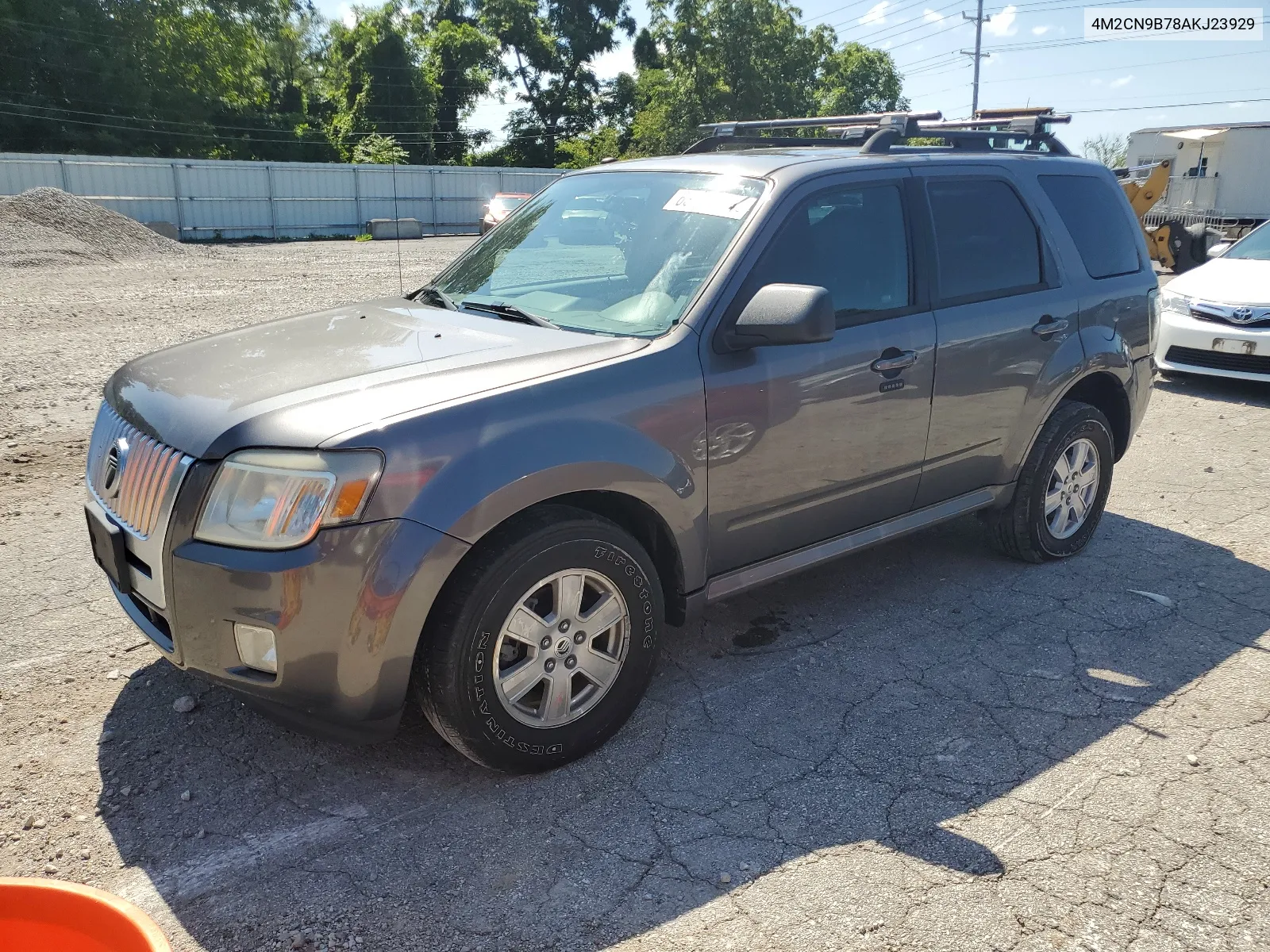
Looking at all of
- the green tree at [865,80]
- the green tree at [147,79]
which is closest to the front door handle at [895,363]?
the green tree at [147,79]

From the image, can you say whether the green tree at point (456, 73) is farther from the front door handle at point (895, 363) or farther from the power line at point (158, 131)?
the front door handle at point (895, 363)

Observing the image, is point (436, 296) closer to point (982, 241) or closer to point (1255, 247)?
point (982, 241)

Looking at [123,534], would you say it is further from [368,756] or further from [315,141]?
[315,141]

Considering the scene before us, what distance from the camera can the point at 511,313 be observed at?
12.8ft

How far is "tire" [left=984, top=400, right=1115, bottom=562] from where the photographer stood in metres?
4.95

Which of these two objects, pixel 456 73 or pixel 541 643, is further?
pixel 456 73

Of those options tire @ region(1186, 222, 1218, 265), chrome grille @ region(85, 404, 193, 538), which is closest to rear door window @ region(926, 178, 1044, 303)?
chrome grille @ region(85, 404, 193, 538)

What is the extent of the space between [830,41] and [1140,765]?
57.5 metres

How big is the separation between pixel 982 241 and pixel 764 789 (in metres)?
2.65

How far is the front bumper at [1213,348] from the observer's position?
29.7 ft

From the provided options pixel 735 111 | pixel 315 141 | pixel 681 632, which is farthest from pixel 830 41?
pixel 681 632

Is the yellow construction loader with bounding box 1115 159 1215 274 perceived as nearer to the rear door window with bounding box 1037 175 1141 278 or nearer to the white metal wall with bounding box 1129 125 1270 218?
the white metal wall with bounding box 1129 125 1270 218

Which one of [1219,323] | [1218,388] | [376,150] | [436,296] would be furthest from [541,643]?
[376,150]

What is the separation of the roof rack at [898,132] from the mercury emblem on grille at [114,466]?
2.86 metres
